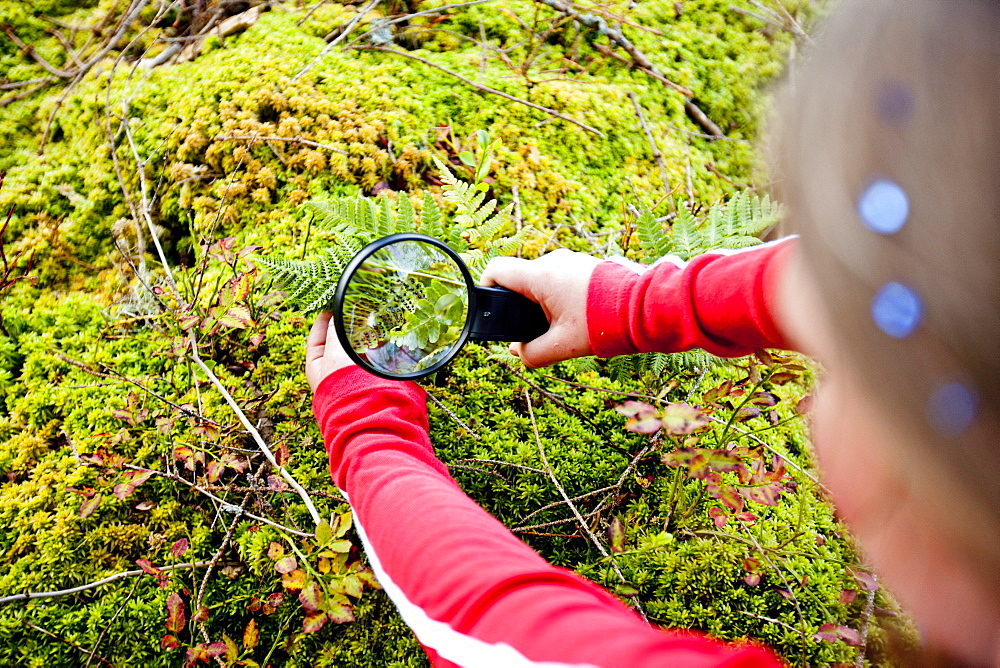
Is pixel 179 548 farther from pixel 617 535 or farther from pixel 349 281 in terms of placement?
pixel 617 535

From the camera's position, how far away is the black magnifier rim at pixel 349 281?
1.70 metres

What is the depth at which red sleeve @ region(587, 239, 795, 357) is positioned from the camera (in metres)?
1.78

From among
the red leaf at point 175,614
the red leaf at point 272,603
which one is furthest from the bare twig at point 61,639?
the red leaf at point 272,603

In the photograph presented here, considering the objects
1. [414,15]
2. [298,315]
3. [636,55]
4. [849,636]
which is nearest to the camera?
[849,636]

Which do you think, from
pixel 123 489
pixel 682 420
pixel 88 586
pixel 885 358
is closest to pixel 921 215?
pixel 885 358

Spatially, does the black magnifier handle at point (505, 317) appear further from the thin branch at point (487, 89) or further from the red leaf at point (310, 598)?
the thin branch at point (487, 89)

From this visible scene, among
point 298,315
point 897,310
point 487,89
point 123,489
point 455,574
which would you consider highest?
point 897,310

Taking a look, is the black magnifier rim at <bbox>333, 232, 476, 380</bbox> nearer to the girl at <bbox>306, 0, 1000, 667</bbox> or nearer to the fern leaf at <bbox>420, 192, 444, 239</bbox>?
the fern leaf at <bbox>420, 192, 444, 239</bbox>

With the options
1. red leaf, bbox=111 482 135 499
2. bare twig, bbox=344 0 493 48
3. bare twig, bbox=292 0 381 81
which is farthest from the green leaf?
bare twig, bbox=344 0 493 48

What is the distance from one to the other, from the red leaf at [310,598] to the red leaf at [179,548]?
18.7 inches

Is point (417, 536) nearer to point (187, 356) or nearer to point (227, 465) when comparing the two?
point (227, 465)

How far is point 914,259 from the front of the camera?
0.79 m

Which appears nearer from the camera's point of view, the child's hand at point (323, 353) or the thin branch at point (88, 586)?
the thin branch at point (88, 586)

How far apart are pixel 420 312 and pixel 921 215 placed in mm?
1485
